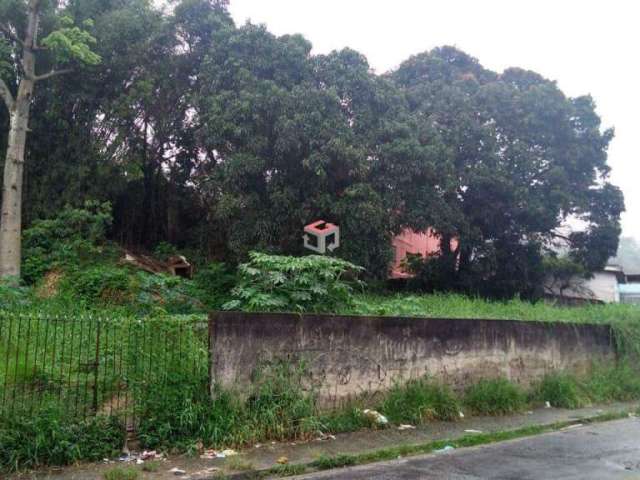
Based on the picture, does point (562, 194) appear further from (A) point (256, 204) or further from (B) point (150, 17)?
(B) point (150, 17)

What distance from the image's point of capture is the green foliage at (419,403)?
8742 millimetres

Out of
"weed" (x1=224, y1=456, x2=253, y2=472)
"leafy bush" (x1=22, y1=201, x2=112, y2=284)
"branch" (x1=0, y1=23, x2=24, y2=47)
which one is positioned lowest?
"weed" (x1=224, y1=456, x2=253, y2=472)

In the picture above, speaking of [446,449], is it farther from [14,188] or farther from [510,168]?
[510,168]

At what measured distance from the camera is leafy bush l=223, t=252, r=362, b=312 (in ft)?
29.0

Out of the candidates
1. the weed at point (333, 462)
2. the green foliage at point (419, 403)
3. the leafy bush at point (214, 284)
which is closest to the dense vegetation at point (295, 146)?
the leafy bush at point (214, 284)

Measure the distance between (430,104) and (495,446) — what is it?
1461 centimetres

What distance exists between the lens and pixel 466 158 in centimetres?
2011

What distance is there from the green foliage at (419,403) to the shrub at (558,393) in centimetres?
273

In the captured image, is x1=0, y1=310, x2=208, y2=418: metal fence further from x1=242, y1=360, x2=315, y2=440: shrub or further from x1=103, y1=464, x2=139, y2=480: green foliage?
x1=103, y1=464, x2=139, y2=480: green foliage

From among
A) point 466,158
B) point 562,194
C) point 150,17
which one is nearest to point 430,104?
point 466,158

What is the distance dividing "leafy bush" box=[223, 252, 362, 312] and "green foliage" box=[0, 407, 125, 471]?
294 cm

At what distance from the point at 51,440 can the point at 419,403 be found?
17.3 feet

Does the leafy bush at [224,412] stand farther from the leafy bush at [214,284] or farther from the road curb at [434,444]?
the leafy bush at [214,284]

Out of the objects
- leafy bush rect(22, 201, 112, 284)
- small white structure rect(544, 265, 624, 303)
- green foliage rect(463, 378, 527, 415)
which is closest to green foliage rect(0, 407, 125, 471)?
green foliage rect(463, 378, 527, 415)
